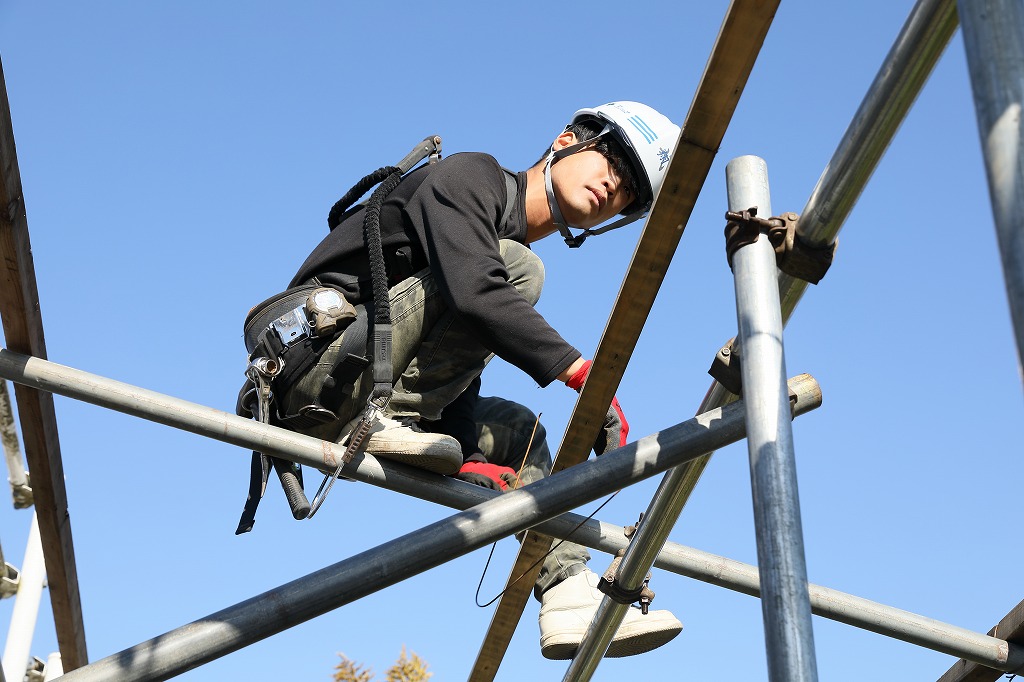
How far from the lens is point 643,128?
4738 mm

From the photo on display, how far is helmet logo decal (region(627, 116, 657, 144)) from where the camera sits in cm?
471

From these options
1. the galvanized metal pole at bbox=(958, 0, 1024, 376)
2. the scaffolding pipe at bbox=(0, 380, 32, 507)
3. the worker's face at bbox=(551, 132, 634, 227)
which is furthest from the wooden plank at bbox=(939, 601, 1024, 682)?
the scaffolding pipe at bbox=(0, 380, 32, 507)

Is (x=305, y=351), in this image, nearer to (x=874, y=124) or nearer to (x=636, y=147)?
(x=636, y=147)

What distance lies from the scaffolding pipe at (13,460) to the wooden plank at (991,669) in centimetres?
364

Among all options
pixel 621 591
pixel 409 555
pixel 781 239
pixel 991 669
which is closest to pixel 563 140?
pixel 621 591

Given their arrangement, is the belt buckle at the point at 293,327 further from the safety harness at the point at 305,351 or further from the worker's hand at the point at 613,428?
the worker's hand at the point at 613,428

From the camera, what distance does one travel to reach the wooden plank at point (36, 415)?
409 cm

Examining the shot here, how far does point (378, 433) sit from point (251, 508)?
687 millimetres

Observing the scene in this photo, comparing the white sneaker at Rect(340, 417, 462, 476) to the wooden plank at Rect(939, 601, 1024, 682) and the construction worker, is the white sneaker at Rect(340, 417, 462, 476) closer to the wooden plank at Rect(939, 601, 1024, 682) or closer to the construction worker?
the construction worker

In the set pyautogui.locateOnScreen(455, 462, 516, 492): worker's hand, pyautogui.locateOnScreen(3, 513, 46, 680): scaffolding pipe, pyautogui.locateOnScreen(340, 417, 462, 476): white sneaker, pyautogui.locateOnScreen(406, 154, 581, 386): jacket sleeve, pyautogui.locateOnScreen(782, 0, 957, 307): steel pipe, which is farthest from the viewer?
pyautogui.locateOnScreen(3, 513, 46, 680): scaffolding pipe

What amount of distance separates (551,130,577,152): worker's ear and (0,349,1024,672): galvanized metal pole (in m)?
1.55

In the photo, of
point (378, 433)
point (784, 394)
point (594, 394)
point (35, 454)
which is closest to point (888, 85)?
point (784, 394)

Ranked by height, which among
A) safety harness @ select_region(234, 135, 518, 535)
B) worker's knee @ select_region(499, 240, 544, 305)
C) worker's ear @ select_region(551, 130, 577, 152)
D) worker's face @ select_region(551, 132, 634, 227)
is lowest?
safety harness @ select_region(234, 135, 518, 535)

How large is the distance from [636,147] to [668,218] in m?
1.15
